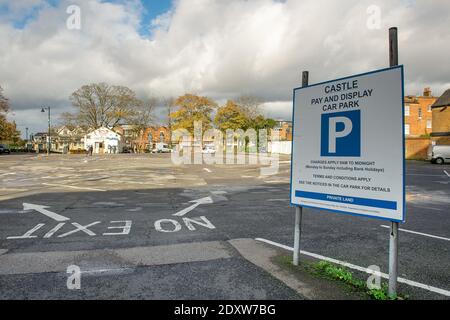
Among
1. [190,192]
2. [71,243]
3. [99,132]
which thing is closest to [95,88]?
[99,132]

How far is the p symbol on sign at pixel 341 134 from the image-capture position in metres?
3.79

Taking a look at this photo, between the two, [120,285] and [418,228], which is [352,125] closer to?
[120,285]

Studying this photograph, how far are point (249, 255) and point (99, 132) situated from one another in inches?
2700

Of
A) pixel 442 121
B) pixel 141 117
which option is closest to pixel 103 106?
pixel 141 117

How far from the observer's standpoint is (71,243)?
18.5 ft

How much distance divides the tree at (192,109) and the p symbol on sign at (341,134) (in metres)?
63.3

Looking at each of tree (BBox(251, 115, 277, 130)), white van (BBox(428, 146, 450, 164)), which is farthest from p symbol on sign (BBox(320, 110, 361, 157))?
tree (BBox(251, 115, 277, 130))

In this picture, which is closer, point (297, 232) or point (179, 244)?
point (297, 232)

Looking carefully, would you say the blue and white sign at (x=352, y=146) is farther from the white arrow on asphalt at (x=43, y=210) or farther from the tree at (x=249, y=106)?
the tree at (x=249, y=106)

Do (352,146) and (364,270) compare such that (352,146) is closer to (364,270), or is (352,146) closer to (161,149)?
(364,270)

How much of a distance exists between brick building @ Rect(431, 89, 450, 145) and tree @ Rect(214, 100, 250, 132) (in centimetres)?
3350

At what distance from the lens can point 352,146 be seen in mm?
3812

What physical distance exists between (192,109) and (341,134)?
2576 inches

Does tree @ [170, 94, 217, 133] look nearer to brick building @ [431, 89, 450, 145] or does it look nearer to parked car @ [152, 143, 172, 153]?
parked car @ [152, 143, 172, 153]
